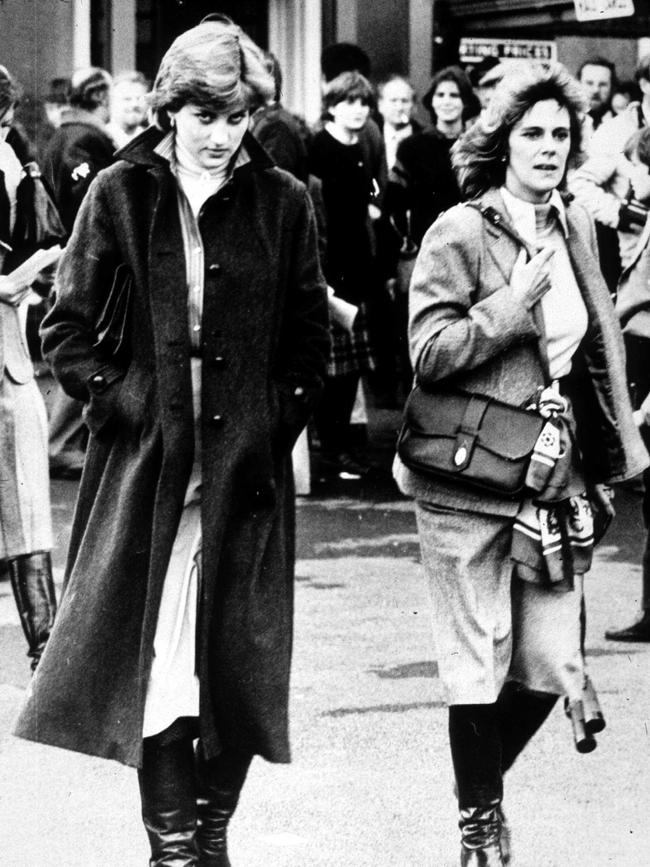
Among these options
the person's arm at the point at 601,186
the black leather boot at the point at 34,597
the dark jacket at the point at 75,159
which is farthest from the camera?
the dark jacket at the point at 75,159

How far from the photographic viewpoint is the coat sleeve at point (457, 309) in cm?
447

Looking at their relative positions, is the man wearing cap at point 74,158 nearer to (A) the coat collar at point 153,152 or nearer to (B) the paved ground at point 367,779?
(B) the paved ground at point 367,779

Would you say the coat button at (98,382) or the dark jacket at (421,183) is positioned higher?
the dark jacket at (421,183)

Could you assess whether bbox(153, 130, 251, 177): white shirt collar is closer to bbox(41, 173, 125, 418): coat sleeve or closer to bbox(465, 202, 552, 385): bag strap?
bbox(41, 173, 125, 418): coat sleeve

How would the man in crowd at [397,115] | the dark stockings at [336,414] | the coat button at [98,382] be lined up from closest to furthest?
the coat button at [98,382] < the dark stockings at [336,414] < the man in crowd at [397,115]

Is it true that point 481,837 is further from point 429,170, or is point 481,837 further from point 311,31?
point 311,31

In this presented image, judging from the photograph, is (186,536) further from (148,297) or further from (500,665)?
(500,665)

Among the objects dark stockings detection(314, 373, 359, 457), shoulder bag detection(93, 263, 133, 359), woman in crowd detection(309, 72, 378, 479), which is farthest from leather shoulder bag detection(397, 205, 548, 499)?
dark stockings detection(314, 373, 359, 457)

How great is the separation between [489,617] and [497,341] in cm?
67

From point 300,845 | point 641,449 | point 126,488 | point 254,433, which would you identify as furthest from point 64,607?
point 641,449

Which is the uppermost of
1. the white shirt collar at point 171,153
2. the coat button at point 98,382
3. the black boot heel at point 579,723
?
the white shirt collar at point 171,153

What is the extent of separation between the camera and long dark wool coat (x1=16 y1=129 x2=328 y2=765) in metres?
4.25

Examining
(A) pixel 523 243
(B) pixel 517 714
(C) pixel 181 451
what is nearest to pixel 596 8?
(A) pixel 523 243

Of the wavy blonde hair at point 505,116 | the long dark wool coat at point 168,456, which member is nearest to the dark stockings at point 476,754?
the long dark wool coat at point 168,456
